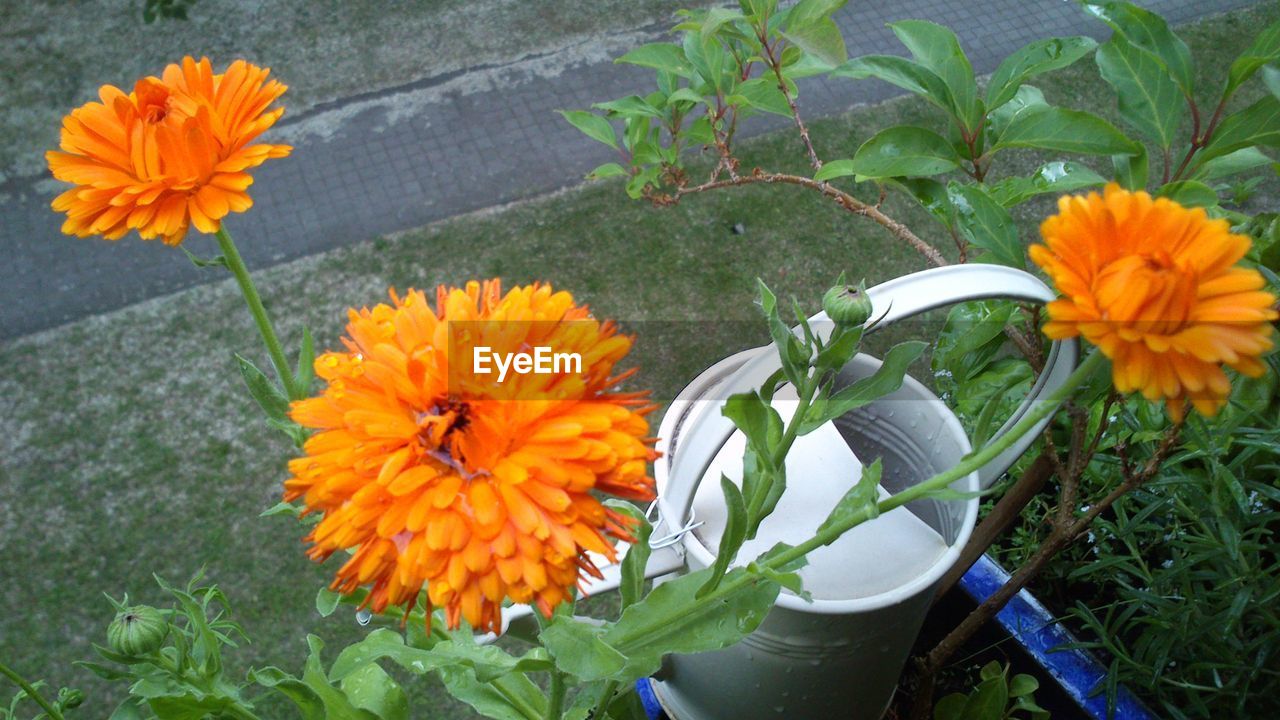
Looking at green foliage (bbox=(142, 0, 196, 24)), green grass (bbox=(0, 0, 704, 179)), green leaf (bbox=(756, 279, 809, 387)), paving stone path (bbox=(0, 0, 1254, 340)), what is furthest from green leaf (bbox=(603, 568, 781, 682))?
green foliage (bbox=(142, 0, 196, 24))

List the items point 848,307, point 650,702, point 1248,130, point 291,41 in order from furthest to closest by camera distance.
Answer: point 291,41, point 650,702, point 1248,130, point 848,307

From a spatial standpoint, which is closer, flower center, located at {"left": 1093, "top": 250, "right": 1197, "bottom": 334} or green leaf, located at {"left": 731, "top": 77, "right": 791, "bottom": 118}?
flower center, located at {"left": 1093, "top": 250, "right": 1197, "bottom": 334}

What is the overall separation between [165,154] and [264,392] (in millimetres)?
142

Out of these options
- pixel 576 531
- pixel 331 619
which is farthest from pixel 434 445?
pixel 331 619

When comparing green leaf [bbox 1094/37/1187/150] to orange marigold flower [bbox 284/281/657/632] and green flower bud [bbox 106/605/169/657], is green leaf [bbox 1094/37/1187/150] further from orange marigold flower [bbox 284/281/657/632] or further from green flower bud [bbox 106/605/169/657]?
green flower bud [bbox 106/605/169/657]

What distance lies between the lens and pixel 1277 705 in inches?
32.9

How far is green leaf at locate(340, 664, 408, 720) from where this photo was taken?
28.7 inches

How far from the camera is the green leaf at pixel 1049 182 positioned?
680 millimetres

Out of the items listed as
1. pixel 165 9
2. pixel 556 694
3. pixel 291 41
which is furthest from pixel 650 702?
pixel 165 9

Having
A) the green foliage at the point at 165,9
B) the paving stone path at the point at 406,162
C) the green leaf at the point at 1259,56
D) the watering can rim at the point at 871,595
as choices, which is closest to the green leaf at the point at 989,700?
the watering can rim at the point at 871,595

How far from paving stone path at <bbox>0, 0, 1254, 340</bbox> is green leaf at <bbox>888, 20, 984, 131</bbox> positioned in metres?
1.16

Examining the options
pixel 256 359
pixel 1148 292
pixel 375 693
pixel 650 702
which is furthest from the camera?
pixel 256 359

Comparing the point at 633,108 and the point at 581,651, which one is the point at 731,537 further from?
the point at 633,108

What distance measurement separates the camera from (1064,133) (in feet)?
2.15
